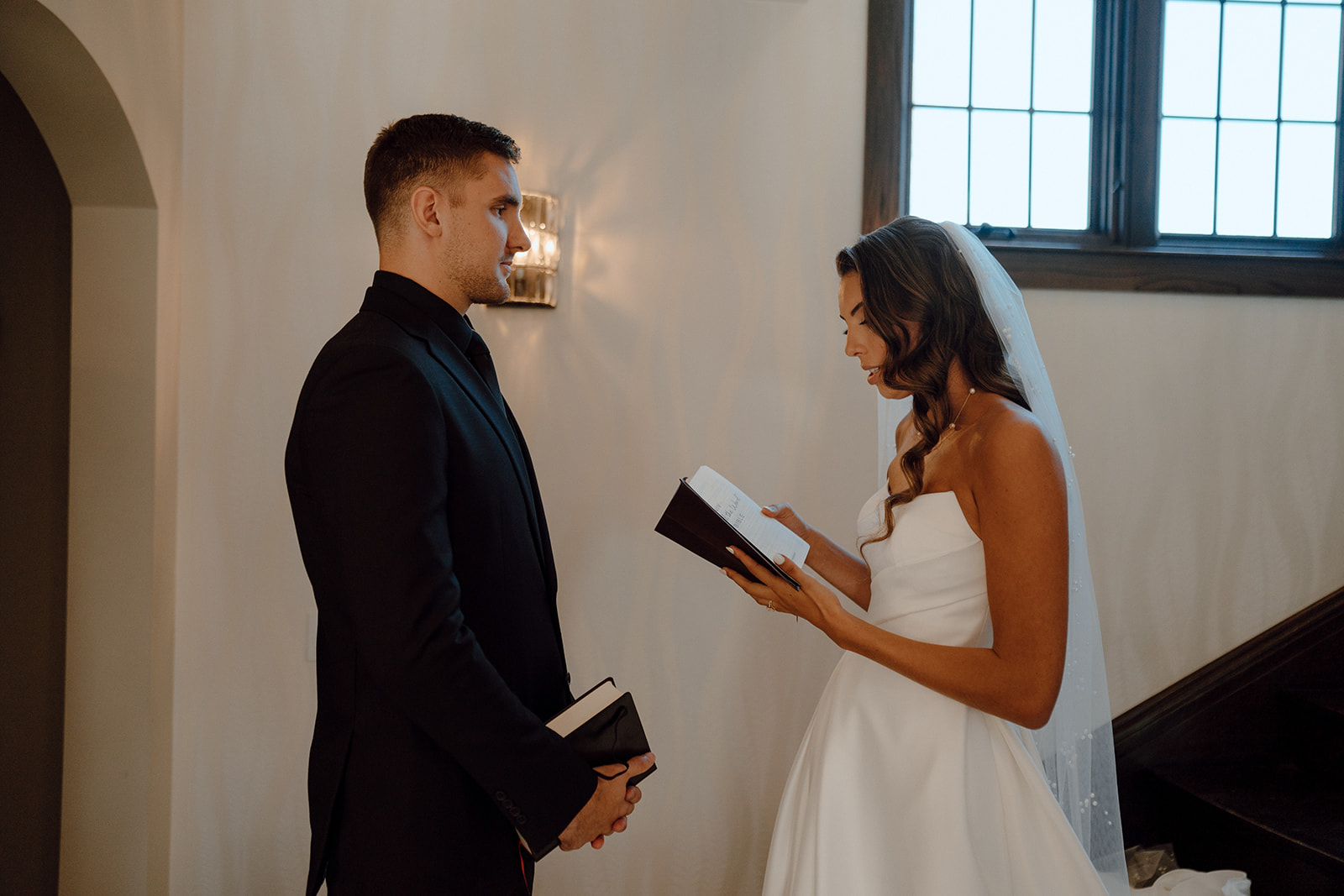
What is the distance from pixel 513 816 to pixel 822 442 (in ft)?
5.15

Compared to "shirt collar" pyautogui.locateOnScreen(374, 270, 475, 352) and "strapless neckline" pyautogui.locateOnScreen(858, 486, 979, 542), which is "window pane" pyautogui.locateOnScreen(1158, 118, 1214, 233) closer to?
"strapless neckline" pyautogui.locateOnScreen(858, 486, 979, 542)

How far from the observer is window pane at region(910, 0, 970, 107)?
261 centimetres

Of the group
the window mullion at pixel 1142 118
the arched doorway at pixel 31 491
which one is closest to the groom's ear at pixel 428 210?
the arched doorway at pixel 31 491

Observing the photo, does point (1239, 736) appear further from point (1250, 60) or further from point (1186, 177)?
point (1250, 60)

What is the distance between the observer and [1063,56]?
2.67 m

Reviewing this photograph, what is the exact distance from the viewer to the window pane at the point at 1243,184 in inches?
106

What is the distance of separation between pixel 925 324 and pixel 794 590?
1.87ft

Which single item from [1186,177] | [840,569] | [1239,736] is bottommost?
[1239,736]

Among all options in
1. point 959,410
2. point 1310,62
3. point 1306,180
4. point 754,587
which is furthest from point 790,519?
point 1310,62

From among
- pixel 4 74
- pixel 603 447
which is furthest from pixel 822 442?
pixel 4 74

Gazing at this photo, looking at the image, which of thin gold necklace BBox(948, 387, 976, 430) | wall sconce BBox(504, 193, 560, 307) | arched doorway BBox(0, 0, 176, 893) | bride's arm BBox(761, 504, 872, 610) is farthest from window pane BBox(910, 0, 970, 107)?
arched doorway BBox(0, 0, 176, 893)

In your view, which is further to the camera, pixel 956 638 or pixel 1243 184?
pixel 1243 184

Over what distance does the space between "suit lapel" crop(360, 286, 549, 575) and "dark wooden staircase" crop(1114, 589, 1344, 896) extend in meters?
2.17

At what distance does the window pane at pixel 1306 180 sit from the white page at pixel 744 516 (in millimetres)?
2290
